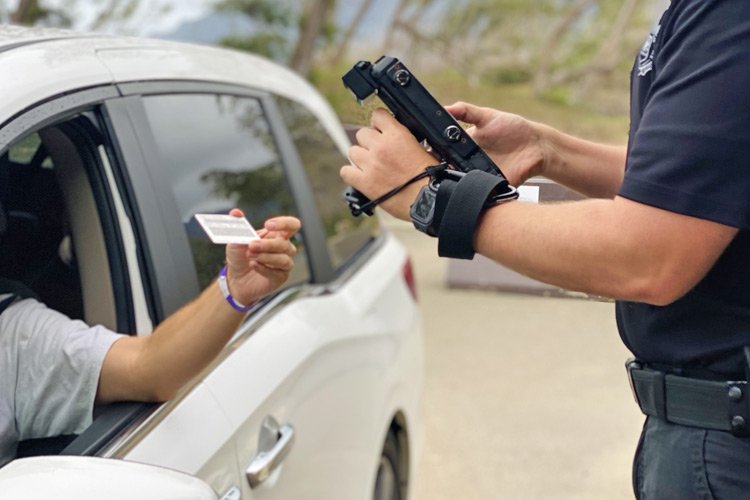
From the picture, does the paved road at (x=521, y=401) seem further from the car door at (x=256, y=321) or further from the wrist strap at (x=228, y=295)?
the wrist strap at (x=228, y=295)

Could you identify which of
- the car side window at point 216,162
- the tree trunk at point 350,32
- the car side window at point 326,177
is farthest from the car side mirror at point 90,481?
the tree trunk at point 350,32

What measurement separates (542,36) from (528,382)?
15306 mm

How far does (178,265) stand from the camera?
6.55ft

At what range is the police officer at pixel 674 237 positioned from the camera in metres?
1.22

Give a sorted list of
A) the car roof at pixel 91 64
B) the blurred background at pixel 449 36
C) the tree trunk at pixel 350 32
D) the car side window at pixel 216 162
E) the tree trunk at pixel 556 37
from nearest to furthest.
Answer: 1. the car roof at pixel 91 64
2. the car side window at pixel 216 162
3. the blurred background at pixel 449 36
4. the tree trunk at pixel 350 32
5. the tree trunk at pixel 556 37

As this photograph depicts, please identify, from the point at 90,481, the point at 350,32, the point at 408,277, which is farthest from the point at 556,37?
the point at 90,481

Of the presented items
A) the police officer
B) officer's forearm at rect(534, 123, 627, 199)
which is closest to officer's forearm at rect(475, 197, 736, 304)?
the police officer

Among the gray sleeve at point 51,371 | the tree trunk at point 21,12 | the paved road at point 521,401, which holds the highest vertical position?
the tree trunk at point 21,12

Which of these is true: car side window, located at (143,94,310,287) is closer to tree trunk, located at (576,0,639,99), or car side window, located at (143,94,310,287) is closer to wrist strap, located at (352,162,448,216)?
wrist strap, located at (352,162,448,216)

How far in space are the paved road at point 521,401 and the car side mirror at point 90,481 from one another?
3.23 ft

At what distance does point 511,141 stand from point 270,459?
0.81 metres

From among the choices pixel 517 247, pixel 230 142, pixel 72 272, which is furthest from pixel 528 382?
pixel 517 247

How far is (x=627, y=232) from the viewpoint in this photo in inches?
49.3

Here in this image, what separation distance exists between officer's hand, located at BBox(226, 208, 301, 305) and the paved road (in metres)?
0.82
